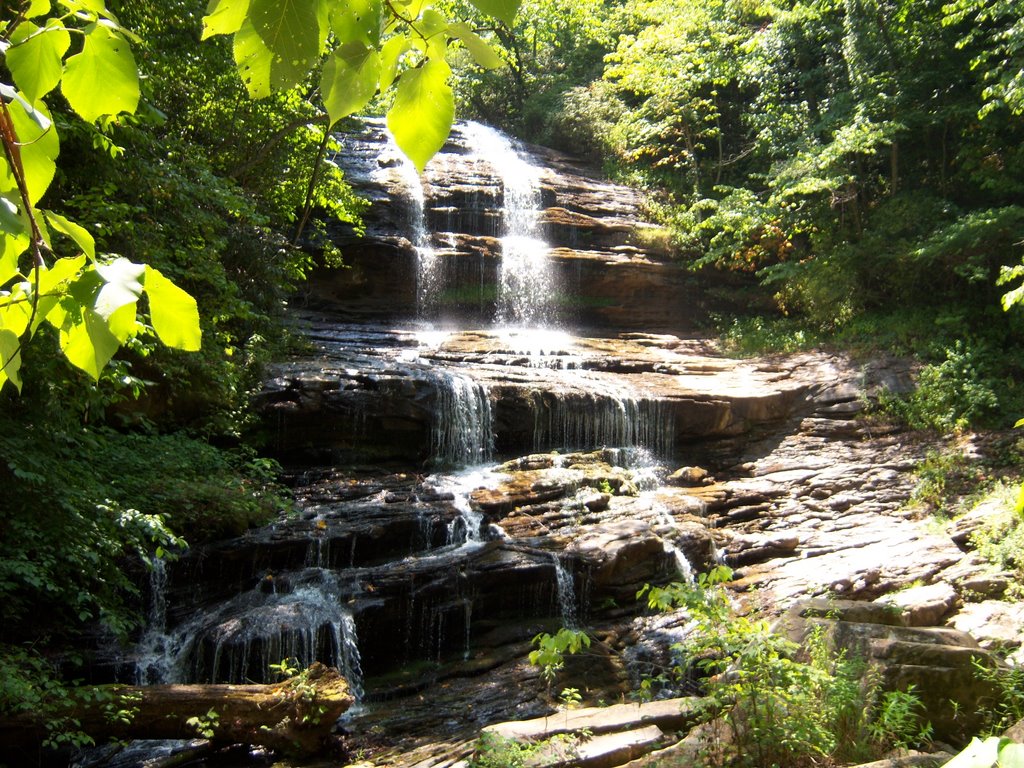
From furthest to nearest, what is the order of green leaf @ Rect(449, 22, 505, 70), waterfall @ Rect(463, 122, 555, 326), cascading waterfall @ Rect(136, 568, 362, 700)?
waterfall @ Rect(463, 122, 555, 326), cascading waterfall @ Rect(136, 568, 362, 700), green leaf @ Rect(449, 22, 505, 70)

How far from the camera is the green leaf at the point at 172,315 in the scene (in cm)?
85

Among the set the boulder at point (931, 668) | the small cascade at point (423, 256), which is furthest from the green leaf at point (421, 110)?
the small cascade at point (423, 256)

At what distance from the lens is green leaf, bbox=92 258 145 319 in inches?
28.6

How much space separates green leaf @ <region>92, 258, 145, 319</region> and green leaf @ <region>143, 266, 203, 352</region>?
0.23 ft

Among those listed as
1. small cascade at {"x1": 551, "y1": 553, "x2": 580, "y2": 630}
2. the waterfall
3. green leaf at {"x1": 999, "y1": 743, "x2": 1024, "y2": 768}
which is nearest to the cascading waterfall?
small cascade at {"x1": 551, "y1": 553, "x2": 580, "y2": 630}

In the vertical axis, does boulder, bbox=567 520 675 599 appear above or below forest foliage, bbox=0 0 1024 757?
below

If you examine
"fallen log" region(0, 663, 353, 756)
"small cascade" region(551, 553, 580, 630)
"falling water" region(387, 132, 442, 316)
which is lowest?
"fallen log" region(0, 663, 353, 756)

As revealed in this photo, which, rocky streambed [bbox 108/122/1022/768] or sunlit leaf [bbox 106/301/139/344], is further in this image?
rocky streambed [bbox 108/122/1022/768]

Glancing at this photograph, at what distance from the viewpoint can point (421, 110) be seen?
2.99ft

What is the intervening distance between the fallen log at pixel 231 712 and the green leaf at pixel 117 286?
18.8 feet

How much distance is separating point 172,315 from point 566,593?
8.27 meters

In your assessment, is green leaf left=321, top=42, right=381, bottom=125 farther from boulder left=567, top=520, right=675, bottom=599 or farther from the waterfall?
the waterfall

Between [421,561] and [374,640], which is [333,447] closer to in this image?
[421,561]

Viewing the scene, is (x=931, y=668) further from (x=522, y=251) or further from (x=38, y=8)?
(x=522, y=251)
